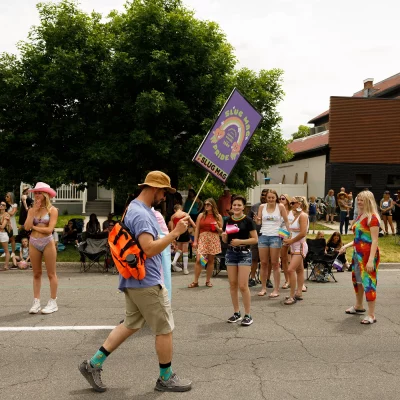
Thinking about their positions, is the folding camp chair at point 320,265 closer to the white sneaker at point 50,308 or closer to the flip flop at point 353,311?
the flip flop at point 353,311

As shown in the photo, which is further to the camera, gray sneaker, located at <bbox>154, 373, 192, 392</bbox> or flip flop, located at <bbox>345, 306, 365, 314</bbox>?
flip flop, located at <bbox>345, 306, 365, 314</bbox>

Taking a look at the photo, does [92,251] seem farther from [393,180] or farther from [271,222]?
[393,180]

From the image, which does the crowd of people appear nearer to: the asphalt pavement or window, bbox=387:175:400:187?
the asphalt pavement

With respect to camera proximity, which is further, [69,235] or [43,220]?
[69,235]

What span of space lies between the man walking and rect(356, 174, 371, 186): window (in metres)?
24.2

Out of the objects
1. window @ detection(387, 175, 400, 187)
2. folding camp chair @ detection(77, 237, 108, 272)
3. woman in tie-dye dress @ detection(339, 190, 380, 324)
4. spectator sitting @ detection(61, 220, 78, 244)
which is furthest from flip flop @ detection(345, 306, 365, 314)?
window @ detection(387, 175, 400, 187)

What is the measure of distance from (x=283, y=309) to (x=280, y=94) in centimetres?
1623

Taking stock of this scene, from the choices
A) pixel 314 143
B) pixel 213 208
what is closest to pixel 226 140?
pixel 213 208

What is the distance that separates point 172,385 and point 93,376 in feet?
2.27

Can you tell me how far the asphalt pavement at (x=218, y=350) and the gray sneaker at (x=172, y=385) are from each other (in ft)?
0.19

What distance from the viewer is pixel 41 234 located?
706cm

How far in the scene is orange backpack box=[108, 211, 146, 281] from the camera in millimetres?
4137

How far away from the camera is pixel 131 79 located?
14.2 meters

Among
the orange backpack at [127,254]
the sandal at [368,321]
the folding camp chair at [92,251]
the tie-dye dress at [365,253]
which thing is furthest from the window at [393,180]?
the orange backpack at [127,254]
